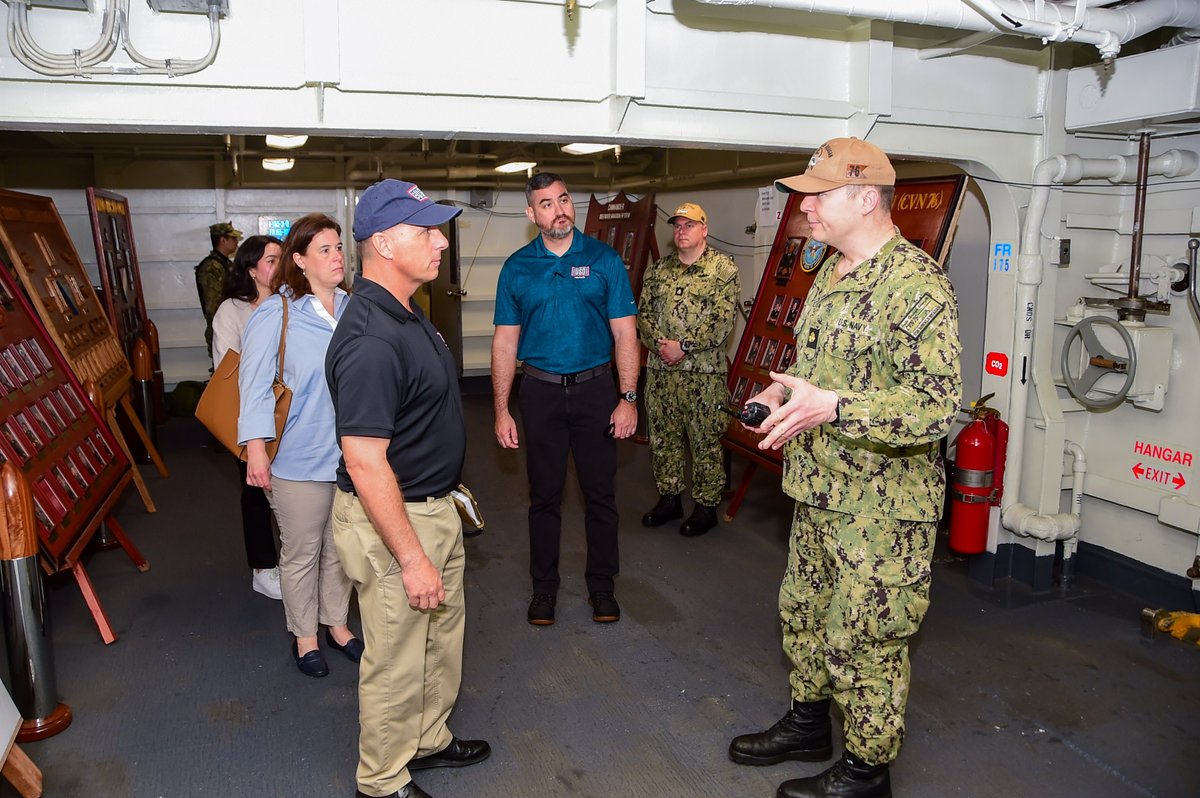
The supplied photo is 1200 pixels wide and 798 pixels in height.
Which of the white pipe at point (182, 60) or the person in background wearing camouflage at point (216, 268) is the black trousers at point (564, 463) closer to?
the white pipe at point (182, 60)

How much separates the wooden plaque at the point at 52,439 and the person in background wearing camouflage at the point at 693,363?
2791 millimetres

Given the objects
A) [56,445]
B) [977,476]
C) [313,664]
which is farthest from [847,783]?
[56,445]

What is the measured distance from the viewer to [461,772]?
2727 millimetres

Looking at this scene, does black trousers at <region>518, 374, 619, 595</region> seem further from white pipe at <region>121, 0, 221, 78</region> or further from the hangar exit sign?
the hangar exit sign

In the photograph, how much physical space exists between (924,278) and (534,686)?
2009mm

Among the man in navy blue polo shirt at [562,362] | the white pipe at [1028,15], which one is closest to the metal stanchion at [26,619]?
the man in navy blue polo shirt at [562,362]

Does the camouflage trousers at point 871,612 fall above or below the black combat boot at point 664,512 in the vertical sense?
above

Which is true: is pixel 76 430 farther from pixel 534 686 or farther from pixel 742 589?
pixel 742 589

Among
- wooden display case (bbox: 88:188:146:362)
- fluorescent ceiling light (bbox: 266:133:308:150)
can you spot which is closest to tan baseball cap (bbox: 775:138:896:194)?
wooden display case (bbox: 88:188:146:362)

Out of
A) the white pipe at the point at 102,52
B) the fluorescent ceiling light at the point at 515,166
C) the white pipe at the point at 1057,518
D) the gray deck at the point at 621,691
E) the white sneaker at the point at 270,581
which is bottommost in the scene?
the gray deck at the point at 621,691

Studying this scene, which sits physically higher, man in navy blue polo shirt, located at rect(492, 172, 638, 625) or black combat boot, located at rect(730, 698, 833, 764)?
man in navy blue polo shirt, located at rect(492, 172, 638, 625)

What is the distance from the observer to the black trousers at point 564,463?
12.0 feet

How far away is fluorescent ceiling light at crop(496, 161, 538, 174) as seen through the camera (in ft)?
29.2

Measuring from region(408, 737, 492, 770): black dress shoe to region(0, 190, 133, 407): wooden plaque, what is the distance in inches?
117
